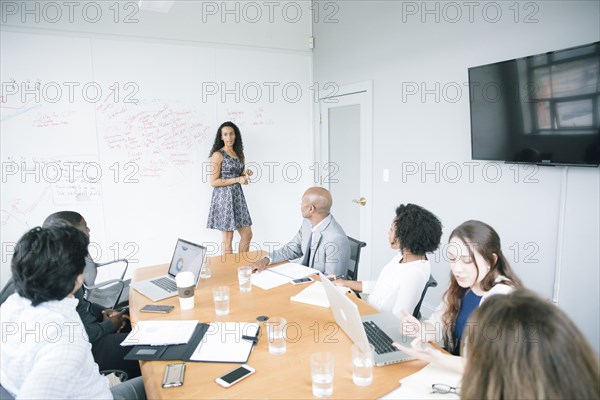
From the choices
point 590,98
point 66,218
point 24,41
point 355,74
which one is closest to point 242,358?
point 66,218

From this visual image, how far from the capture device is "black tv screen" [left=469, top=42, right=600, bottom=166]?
81.2 inches

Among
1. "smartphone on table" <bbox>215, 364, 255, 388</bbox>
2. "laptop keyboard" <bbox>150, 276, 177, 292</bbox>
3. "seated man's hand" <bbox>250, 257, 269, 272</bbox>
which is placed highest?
"seated man's hand" <bbox>250, 257, 269, 272</bbox>

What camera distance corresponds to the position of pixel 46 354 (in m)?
1.10

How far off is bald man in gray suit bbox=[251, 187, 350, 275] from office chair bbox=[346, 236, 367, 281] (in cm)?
5

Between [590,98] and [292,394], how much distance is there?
204 centimetres

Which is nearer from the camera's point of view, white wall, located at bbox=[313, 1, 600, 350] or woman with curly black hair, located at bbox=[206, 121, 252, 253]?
white wall, located at bbox=[313, 1, 600, 350]

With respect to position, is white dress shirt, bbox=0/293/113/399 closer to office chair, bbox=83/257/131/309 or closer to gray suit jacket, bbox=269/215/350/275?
office chair, bbox=83/257/131/309

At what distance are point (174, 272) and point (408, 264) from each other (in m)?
1.34

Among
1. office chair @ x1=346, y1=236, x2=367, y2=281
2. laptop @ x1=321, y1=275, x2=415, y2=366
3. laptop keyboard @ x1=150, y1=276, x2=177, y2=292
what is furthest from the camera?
office chair @ x1=346, y1=236, x2=367, y2=281

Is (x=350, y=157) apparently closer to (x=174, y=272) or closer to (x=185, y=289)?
(x=174, y=272)

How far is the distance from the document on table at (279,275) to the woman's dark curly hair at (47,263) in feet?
3.37

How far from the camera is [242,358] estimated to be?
4.68 feet

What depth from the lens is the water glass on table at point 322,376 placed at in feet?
4.02

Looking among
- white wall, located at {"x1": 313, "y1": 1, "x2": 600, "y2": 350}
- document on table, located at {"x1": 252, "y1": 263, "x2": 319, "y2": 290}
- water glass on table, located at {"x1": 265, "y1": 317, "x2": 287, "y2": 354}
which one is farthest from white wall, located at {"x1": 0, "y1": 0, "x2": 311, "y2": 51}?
water glass on table, located at {"x1": 265, "y1": 317, "x2": 287, "y2": 354}
